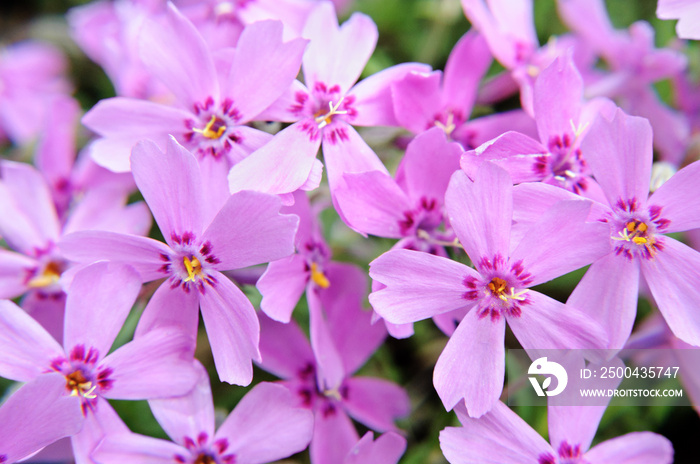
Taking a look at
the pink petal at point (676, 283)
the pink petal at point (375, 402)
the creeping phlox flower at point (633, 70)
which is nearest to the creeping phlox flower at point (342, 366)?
the pink petal at point (375, 402)

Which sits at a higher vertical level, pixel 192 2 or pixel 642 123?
pixel 192 2

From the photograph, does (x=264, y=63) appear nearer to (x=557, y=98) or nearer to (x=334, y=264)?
(x=334, y=264)

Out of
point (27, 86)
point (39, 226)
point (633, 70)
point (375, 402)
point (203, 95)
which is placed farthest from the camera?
point (27, 86)

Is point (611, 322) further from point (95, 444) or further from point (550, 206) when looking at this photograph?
point (95, 444)

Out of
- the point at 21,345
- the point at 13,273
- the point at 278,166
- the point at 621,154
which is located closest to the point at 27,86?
the point at 13,273

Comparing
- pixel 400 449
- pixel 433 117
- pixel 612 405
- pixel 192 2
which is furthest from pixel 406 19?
pixel 400 449
